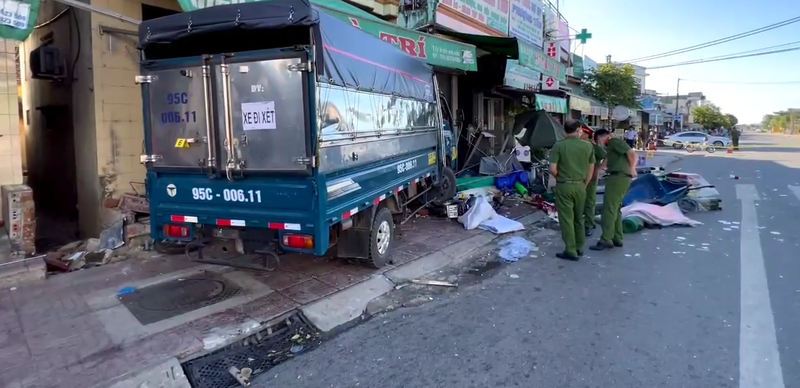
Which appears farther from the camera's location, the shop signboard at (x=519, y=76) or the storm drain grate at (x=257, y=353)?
the shop signboard at (x=519, y=76)

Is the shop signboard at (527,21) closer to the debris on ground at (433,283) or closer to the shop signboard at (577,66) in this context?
the shop signboard at (577,66)

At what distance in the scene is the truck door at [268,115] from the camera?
14.8 feet

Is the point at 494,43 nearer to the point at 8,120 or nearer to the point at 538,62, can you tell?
the point at 538,62

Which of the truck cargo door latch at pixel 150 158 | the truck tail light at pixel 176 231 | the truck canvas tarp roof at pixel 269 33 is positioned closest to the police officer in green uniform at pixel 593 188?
the truck canvas tarp roof at pixel 269 33

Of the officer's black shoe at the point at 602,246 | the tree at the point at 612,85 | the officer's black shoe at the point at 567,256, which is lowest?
the officer's black shoe at the point at 567,256

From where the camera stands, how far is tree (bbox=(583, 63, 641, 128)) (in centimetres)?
2773

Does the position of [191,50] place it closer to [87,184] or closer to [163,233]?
[163,233]

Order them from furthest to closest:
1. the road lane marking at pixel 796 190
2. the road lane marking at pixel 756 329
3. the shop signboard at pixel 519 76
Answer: the shop signboard at pixel 519 76 < the road lane marking at pixel 796 190 < the road lane marking at pixel 756 329

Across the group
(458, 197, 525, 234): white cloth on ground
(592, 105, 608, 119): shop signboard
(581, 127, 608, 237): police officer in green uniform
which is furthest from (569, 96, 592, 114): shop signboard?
(581, 127, 608, 237): police officer in green uniform

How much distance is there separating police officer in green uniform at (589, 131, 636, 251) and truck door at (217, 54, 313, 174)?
15.6ft

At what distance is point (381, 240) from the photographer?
6.23 meters

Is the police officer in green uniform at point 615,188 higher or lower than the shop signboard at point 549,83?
lower

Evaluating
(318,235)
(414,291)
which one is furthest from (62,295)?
(414,291)

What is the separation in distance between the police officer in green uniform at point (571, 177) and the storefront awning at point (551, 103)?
873 centimetres
